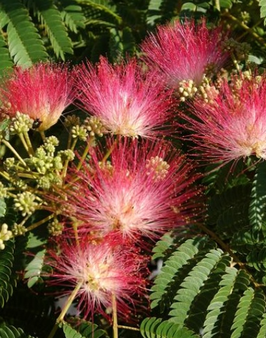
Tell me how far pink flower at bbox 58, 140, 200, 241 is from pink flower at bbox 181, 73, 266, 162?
0.14 m

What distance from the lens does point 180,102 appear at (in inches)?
109

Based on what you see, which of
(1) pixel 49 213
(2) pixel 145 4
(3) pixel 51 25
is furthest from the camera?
(2) pixel 145 4

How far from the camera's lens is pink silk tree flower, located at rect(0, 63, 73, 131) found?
270 cm

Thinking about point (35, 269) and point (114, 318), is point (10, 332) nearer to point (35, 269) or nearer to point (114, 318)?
point (35, 269)

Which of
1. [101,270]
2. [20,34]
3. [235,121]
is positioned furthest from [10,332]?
[20,34]

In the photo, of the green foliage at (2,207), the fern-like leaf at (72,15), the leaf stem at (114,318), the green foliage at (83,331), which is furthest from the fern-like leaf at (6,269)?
the fern-like leaf at (72,15)

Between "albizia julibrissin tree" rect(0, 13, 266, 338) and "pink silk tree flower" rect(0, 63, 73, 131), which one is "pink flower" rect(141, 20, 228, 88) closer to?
"albizia julibrissin tree" rect(0, 13, 266, 338)

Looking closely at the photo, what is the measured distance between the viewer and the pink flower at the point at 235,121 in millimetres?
2514

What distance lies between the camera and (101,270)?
2.45 m

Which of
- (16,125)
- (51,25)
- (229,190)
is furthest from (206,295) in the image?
(51,25)

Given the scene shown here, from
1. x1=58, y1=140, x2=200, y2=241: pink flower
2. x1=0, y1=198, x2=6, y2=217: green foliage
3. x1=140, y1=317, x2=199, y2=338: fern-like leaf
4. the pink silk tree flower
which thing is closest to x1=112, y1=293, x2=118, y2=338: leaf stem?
x1=140, y1=317, x2=199, y2=338: fern-like leaf

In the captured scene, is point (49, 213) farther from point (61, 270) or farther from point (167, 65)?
point (167, 65)

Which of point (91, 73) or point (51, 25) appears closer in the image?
point (91, 73)

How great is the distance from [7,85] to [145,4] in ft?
3.06
